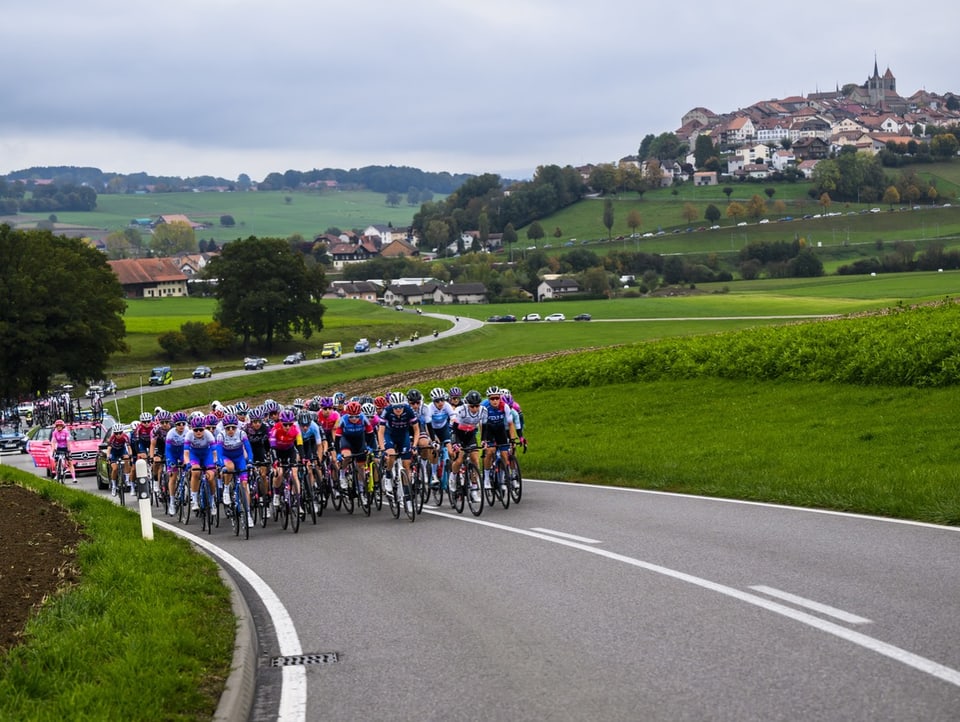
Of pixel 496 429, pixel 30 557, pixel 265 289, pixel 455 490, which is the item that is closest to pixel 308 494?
pixel 455 490

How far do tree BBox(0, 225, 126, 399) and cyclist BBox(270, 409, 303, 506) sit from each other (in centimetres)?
5672

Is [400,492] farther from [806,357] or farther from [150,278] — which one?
[150,278]

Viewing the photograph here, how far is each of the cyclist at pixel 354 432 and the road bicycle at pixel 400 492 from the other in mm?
1028

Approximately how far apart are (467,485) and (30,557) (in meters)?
6.97

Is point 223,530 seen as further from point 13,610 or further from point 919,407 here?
point 919,407

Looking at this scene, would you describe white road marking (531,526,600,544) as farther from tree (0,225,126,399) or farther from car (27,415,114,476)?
tree (0,225,126,399)

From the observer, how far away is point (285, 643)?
401 inches

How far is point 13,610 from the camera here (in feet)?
35.1

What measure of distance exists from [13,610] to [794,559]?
23.3 ft

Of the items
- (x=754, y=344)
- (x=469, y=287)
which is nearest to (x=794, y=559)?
(x=754, y=344)

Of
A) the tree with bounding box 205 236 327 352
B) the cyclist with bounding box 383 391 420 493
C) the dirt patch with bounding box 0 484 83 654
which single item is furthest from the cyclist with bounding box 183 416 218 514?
the tree with bounding box 205 236 327 352

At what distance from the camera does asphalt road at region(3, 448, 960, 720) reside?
302 inches

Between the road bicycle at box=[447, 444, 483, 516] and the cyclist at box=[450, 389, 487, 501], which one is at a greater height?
the cyclist at box=[450, 389, 487, 501]

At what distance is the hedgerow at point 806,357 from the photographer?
998 inches
